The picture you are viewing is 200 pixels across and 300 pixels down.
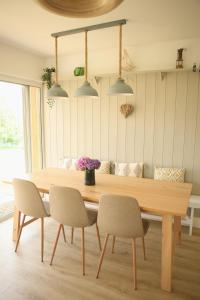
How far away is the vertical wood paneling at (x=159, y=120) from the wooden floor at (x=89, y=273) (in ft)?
3.91

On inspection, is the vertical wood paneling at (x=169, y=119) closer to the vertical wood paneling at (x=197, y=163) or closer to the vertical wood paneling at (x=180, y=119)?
the vertical wood paneling at (x=180, y=119)

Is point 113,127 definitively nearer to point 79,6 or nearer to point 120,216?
point 120,216

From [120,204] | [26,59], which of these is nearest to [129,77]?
[26,59]

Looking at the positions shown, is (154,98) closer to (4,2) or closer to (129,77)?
(129,77)

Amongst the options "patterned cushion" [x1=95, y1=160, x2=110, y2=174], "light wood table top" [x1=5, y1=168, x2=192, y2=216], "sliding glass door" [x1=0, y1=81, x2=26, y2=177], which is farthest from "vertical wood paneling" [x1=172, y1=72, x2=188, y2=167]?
"sliding glass door" [x1=0, y1=81, x2=26, y2=177]

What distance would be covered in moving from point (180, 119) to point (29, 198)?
2317mm

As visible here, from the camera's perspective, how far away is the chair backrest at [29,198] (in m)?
2.40

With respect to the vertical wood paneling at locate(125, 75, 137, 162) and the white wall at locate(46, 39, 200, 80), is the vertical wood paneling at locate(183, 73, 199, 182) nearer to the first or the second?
the white wall at locate(46, 39, 200, 80)

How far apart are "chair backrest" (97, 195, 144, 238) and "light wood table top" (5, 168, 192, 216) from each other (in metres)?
0.11

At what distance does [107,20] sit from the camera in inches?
102

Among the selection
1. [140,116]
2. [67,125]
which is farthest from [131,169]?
[67,125]

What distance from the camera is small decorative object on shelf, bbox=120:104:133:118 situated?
11.8ft

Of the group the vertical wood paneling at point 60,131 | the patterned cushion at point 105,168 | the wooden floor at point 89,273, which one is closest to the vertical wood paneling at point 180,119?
the patterned cushion at point 105,168

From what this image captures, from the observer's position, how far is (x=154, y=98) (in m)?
3.50
